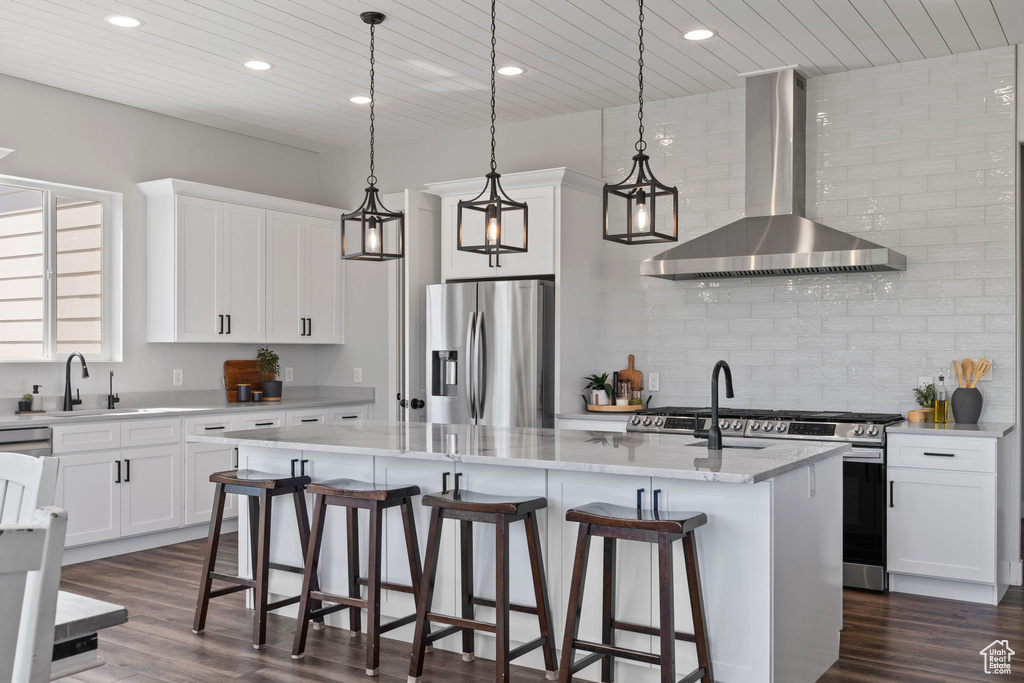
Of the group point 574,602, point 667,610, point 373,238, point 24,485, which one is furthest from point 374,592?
point 24,485

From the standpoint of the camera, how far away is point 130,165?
20.2 ft

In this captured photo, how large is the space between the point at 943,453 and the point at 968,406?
0.42 m

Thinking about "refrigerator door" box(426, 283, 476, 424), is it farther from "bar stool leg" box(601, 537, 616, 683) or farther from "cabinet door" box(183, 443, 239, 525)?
"bar stool leg" box(601, 537, 616, 683)

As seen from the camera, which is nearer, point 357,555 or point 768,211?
point 357,555

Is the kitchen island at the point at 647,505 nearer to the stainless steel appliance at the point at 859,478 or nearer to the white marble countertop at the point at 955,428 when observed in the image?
the stainless steel appliance at the point at 859,478

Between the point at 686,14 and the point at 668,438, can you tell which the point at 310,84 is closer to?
the point at 686,14

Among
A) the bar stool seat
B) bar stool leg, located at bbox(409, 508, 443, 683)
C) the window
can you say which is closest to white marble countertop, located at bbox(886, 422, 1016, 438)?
the bar stool seat

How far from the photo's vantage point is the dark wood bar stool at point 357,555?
138 inches

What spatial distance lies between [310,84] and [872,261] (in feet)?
11.7

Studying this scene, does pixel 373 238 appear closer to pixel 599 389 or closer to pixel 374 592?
pixel 374 592

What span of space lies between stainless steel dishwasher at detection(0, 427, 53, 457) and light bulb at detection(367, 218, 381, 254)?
248 centimetres

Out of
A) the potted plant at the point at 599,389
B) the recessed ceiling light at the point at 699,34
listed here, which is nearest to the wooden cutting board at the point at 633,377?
the potted plant at the point at 599,389

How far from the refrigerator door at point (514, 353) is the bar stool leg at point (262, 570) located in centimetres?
218

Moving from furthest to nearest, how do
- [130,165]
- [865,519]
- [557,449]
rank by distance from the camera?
[130,165], [865,519], [557,449]
